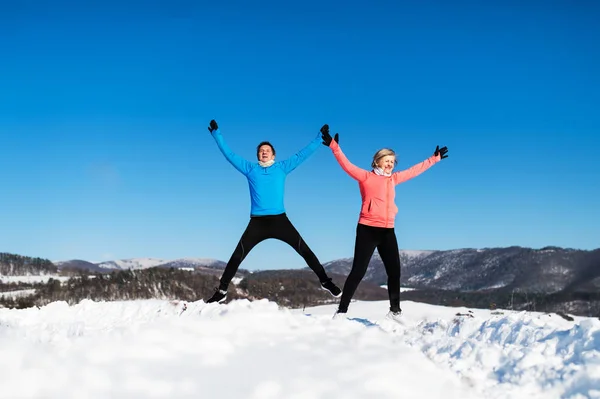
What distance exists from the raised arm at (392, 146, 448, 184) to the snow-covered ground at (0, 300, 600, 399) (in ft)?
9.98

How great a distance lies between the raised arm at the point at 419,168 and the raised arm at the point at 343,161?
575 mm

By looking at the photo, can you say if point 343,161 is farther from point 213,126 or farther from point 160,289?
point 160,289

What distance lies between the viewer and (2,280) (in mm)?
177750

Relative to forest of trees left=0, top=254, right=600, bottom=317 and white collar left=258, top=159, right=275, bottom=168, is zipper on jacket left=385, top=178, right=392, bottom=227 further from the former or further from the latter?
forest of trees left=0, top=254, right=600, bottom=317

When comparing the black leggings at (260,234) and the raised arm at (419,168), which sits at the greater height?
the raised arm at (419,168)

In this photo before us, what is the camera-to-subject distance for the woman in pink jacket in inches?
331

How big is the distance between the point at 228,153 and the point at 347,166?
2.13 meters

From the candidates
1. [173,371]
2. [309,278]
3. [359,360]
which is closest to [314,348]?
[359,360]

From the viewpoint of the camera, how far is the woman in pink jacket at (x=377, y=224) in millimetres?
8398

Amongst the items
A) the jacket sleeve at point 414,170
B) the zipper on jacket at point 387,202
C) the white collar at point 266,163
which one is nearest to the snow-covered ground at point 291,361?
the zipper on jacket at point 387,202

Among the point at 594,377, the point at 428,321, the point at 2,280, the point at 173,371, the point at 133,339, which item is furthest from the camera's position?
the point at 2,280

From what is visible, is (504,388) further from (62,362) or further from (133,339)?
(62,362)

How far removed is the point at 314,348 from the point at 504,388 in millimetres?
1920

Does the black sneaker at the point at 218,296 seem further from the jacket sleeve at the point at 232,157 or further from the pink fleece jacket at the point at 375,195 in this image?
the pink fleece jacket at the point at 375,195
